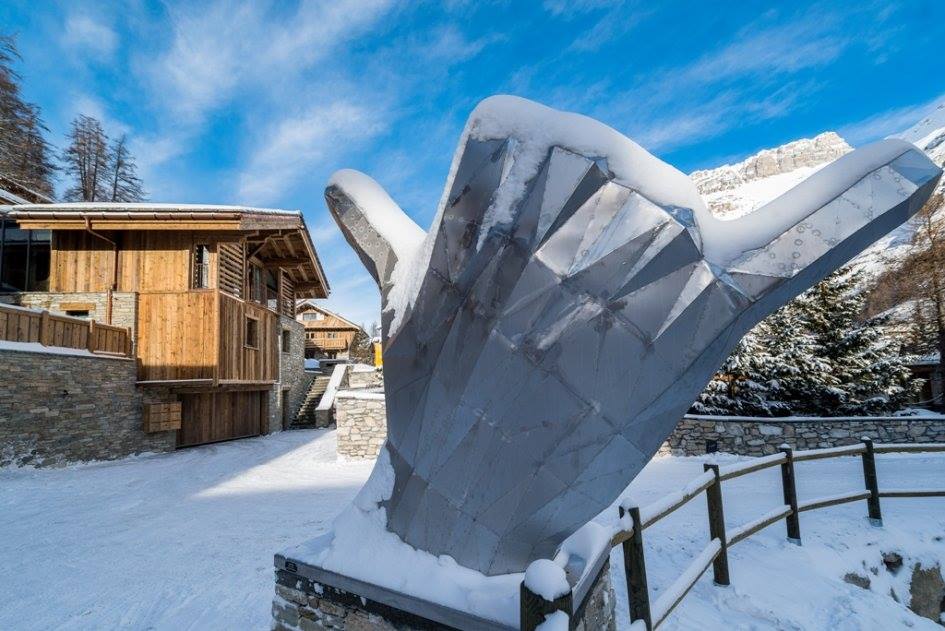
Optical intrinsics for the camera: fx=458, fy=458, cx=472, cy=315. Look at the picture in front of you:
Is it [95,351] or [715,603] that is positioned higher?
[95,351]

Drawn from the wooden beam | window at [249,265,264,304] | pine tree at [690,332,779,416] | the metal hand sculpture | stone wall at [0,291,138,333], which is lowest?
pine tree at [690,332,779,416]

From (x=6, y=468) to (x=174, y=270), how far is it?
5.93m

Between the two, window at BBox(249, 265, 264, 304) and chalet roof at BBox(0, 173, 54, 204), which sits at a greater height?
chalet roof at BBox(0, 173, 54, 204)

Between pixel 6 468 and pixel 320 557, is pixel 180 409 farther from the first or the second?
pixel 320 557

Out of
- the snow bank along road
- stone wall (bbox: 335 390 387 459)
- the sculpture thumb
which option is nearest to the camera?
the sculpture thumb

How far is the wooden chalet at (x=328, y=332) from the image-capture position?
118 feet

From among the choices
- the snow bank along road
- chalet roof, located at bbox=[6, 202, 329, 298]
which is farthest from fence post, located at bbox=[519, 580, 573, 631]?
chalet roof, located at bbox=[6, 202, 329, 298]

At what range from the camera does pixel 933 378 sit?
2005 cm

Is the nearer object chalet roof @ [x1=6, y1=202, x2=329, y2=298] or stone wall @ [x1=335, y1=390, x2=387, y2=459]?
stone wall @ [x1=335, y1=390, x2=387, y2=459]

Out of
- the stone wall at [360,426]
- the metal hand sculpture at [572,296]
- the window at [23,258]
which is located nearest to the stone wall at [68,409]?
the stone wall at [360,426]

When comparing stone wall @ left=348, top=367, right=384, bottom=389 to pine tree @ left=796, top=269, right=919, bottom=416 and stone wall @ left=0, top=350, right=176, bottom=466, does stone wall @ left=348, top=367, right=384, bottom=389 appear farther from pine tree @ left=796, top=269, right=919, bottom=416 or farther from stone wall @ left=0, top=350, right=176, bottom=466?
pine tree @ left=796, top=269, right=919, bottom=416

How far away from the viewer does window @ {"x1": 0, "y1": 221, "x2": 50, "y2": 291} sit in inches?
563

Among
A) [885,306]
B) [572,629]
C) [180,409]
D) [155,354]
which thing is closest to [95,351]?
[155,354]

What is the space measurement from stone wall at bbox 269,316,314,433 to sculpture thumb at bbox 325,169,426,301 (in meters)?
15.3
